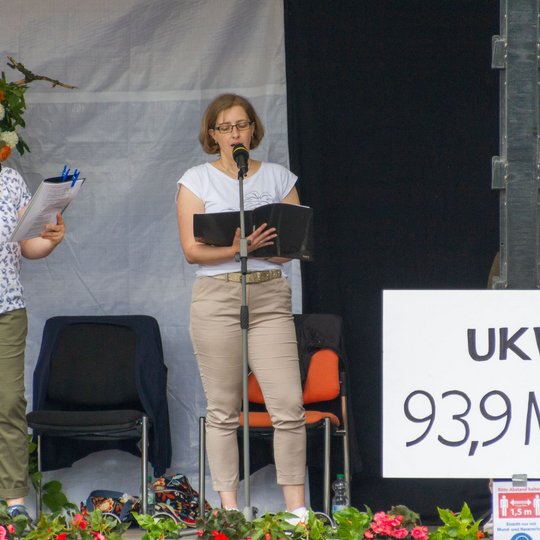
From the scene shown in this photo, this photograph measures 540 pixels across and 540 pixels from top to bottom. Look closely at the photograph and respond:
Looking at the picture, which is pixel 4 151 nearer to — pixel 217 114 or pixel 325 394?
pixel 217 114

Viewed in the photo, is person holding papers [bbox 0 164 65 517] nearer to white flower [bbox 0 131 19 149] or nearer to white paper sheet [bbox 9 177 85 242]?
white paper sheet [bbox 9 177 85 242]

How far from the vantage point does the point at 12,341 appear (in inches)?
153

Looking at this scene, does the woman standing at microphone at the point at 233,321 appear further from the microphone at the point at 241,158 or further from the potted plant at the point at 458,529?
the potted plant at the point at 458,529

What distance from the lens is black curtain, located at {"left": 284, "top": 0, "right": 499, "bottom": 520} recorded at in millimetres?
4613

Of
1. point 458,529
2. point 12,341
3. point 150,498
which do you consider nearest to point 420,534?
point 458,529

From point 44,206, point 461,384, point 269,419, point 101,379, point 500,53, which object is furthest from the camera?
point 101,379

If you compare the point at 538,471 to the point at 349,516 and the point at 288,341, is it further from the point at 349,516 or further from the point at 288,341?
the point at 288,341

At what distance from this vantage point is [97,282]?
16.0 feet

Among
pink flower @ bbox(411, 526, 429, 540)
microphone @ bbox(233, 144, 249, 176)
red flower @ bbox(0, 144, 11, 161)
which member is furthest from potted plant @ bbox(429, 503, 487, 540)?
red flower @ bbox(0, 144, 11, 161)

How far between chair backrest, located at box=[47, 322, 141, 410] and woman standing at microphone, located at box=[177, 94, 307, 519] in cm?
81

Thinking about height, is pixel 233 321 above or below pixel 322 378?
above

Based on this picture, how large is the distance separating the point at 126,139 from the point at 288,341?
140 cm

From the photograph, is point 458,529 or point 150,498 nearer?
point 458,529

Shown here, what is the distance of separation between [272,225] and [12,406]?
112cm
